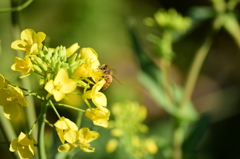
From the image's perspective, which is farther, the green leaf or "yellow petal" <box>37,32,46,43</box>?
the green leaf

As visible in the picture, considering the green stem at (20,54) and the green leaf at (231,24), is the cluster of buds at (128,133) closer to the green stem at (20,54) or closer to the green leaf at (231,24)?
the green stem at (20,54)

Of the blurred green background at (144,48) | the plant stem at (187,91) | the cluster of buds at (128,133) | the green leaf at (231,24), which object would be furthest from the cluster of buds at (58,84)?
the blurred green background at (144,48)

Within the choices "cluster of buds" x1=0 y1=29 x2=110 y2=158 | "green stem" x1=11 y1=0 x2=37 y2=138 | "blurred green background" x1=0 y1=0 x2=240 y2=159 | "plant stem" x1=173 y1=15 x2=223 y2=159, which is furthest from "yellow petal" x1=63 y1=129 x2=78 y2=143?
"blurred green background" x1=0 y1=0 x2=240 y2=159

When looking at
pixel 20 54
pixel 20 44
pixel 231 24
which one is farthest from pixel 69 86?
pixel 231 24

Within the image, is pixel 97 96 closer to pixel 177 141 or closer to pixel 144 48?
pixel 177 141

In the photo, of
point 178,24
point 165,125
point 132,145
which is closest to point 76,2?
point 165,125

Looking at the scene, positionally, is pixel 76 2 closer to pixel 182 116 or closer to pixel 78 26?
pixel 78 26

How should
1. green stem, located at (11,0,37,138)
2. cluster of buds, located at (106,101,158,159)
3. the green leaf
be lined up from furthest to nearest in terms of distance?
1. the green leaf
2. cluster of buds, located at (106,101,158,159)
3. green stem, located at (11,0,37,138)

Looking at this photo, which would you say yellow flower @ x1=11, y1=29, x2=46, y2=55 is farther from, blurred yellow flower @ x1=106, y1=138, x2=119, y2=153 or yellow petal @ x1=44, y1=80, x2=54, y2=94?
blurred yellow flower @ x1=106, y1=138, x2=119, y2=153
